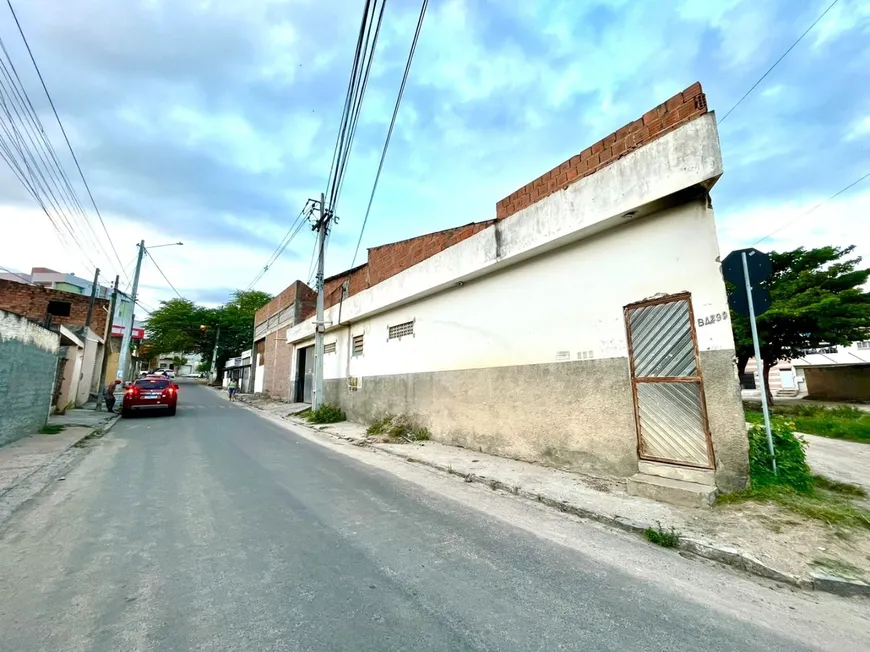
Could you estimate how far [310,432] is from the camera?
11.8 m

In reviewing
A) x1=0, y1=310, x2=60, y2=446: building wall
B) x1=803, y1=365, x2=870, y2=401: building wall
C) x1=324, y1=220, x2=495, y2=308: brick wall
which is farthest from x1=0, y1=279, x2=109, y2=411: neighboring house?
x1=803, y1=365, x2=870, y2=401: building wall

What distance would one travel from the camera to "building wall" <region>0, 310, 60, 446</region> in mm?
7723

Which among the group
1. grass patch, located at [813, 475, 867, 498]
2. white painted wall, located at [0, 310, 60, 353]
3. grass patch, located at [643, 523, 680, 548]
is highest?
white painted wall, located at [0, 310, 60, 353]

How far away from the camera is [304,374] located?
20.5m

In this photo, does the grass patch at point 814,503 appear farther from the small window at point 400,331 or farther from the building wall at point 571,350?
the small window at point 400,331

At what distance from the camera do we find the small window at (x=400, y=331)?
1082 centimetres

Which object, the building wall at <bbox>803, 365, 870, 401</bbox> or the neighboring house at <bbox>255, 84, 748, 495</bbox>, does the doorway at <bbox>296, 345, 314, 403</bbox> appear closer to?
the neighboring house at <bbox>255, 84, 748, 495</bbox>

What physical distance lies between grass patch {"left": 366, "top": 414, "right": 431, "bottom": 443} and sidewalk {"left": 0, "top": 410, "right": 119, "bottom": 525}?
20.3ft

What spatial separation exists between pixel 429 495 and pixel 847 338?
20.5m

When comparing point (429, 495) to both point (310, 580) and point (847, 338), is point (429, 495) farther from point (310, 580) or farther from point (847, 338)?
point (847, 338)

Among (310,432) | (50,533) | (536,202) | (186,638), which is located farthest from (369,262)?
(186,638)

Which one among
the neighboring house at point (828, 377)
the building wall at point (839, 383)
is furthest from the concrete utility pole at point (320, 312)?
the building wall at point (839, 383)

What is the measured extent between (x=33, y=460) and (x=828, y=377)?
122 feet

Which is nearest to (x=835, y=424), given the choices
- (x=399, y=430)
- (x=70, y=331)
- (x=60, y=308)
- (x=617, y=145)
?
(x=617, y=145)
